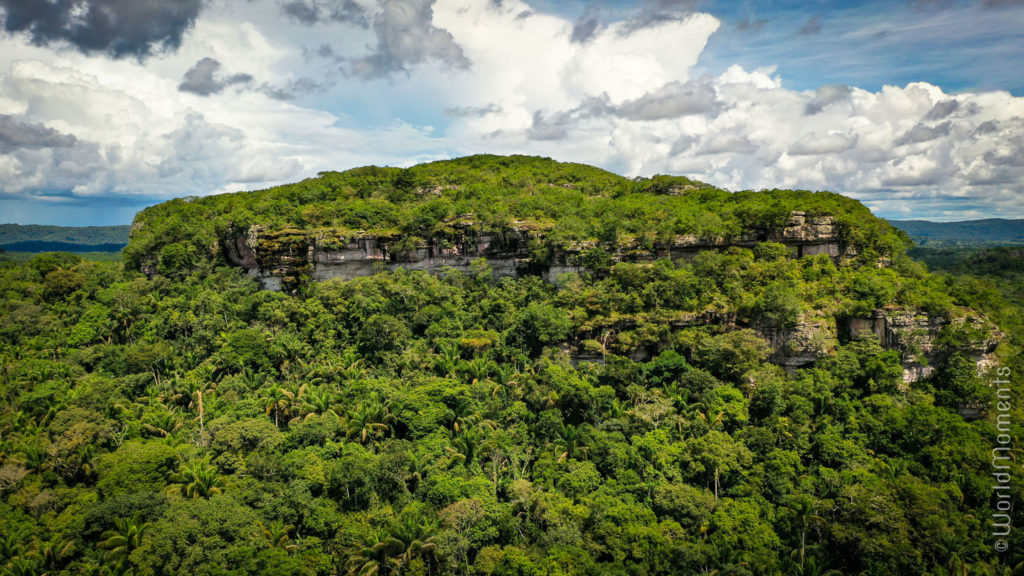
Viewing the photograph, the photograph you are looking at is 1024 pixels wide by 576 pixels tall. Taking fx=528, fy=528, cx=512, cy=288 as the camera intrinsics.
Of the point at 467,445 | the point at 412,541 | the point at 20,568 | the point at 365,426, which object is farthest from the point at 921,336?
the point at 20,568

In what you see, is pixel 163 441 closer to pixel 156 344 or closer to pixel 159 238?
pixel 156 344

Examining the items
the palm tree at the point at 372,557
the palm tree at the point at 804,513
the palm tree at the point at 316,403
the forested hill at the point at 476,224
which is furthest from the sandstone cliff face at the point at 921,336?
the palm tree at the point at 316,403

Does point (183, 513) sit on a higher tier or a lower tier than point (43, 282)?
lower

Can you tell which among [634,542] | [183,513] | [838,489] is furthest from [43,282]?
[838,489]

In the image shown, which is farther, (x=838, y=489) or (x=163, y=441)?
(x=163, y=441)

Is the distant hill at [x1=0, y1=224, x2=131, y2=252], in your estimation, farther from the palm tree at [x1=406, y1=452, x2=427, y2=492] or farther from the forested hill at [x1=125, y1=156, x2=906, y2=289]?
the palm tree at [x1=406, y1=452, x2=427, y2=492]

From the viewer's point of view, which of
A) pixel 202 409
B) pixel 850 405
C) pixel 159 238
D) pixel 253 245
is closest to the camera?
pixel 850 405

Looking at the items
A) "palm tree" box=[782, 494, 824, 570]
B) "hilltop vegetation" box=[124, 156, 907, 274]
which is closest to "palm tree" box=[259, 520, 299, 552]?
"palm tree" box=[782, 494, 824, 570]

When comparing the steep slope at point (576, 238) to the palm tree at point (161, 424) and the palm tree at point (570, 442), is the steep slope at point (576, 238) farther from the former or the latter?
the palm tree at point (161, 424)
